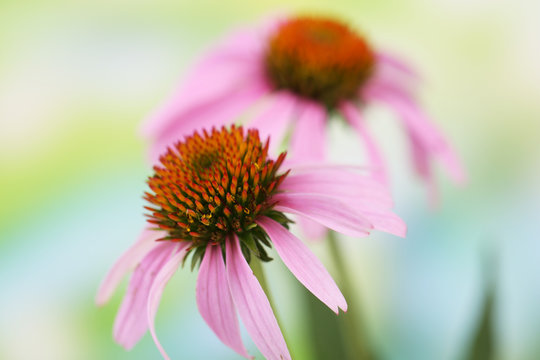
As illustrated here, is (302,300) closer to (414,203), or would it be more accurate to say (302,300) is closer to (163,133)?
(163,133)

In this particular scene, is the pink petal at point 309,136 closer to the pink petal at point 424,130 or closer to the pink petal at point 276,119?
the pink petal at point 276,119

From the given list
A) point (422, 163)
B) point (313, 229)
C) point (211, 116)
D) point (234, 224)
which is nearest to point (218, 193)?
point (234, 224)

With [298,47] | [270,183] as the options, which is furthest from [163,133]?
[270,183]

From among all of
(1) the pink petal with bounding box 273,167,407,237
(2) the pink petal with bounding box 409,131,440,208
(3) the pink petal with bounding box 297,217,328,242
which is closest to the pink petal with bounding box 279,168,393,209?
(1) the pink petal with bounding box 273,167,407,237

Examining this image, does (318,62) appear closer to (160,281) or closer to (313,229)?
(313,229)

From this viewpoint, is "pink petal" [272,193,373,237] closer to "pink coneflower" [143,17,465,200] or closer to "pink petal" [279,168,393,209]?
"pink petal" [279,168,393,209]

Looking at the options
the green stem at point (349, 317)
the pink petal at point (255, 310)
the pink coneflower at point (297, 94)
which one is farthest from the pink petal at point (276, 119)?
the pink petal at point (255, 310)
